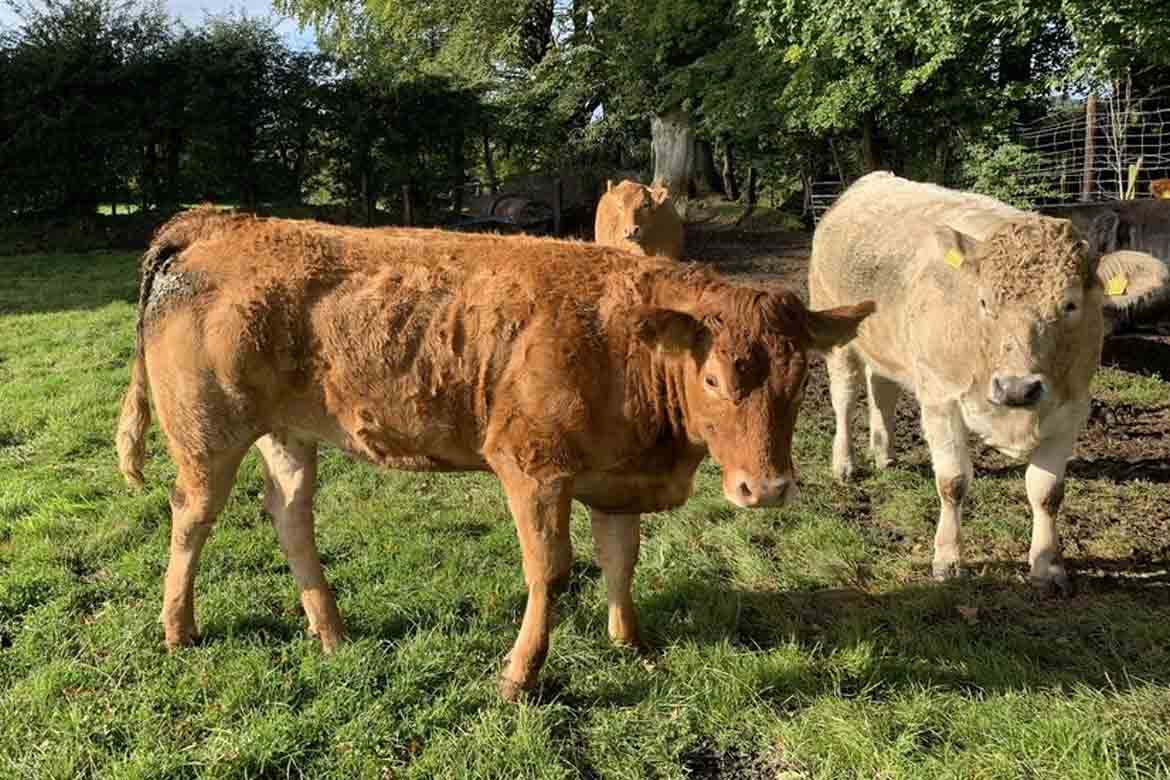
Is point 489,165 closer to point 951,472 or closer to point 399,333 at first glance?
point 951,472

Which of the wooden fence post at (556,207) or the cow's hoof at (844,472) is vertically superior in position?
the wooden fence post at (556,207)

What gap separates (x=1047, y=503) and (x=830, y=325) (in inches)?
86.7

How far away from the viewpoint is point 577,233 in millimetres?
20141

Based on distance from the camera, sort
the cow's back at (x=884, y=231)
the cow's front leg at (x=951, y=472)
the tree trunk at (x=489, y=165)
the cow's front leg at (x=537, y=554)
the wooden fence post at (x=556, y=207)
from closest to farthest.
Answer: the cow's front leg at (x=537, y=554) < the cow's front leg at (x=951, y=472) < the cow's back at (x=884, y=231) < the wooden fence post at (x=556, y=207) < the tree trunk at (x=489, y=165)

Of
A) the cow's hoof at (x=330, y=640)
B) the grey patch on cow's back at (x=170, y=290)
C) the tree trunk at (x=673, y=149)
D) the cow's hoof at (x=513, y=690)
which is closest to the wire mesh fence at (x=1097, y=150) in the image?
the tree trunk at (x=673, y=149)

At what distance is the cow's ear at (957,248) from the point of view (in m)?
4.33

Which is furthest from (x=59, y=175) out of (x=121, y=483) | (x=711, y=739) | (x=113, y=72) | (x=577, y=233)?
(x=711, y=739)

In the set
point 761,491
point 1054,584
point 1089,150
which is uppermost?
point 1089,150

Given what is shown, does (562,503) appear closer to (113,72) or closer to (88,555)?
(88,555)

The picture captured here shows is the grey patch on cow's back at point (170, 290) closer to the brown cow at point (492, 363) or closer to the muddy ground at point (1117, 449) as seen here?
the brown cow at point (492, 363)

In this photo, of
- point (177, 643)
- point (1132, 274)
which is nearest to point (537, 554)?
point (177, 643)

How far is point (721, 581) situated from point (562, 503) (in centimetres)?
156

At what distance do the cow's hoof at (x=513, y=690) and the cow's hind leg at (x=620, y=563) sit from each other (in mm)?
571

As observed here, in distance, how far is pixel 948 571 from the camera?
177 inches
